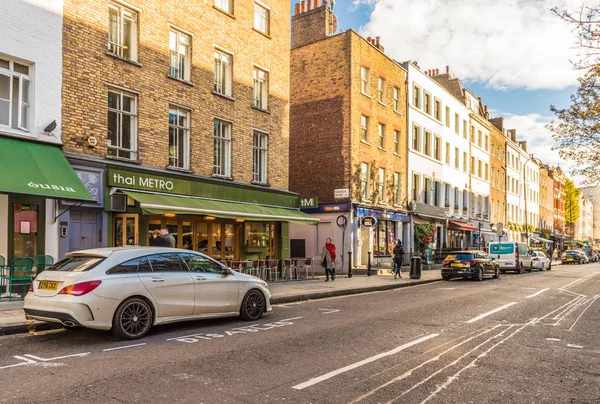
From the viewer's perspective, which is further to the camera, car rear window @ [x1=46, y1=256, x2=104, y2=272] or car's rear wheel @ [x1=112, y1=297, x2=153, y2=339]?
car rear window @ [x1=46, y1=256, x2=104, y2=272]

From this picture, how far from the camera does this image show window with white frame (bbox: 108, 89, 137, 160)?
15.4 meters

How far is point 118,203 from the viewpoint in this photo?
14.8 metres

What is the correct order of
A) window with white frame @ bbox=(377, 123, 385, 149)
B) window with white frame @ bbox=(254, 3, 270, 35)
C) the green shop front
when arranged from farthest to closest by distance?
window with white frame @ bbox=(377, 123, 385, 149) → window with white frame @ bbox=(254, 3, 270, 35) → the green shop front

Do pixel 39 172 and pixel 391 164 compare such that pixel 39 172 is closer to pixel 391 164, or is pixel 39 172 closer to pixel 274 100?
pixel 274 100

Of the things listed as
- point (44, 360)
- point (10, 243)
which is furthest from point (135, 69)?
point (44, 360)

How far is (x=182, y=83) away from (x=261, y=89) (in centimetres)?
492

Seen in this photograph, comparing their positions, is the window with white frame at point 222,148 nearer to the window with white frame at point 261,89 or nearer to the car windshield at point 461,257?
the window with white frame at point 261,89

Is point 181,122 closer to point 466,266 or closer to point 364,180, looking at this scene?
point 364,180

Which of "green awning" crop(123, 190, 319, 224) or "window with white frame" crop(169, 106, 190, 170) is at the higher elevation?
"window with white frame" crop(169, 106, 190, 170)

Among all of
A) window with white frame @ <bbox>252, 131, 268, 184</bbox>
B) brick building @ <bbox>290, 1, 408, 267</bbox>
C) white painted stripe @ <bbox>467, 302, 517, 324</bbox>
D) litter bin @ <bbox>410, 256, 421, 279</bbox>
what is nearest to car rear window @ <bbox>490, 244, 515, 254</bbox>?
brick building @ <bbox>290, 1, 408, 267</bbox>

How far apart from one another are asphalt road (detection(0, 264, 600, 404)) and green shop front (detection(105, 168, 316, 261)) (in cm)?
596

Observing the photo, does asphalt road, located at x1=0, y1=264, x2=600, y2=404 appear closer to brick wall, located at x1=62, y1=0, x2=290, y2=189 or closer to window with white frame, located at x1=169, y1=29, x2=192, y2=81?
brick wall, located at x1=62, y1=0, x2=290, y2=189

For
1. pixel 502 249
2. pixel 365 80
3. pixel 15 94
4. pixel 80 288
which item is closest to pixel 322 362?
pixel 80 288

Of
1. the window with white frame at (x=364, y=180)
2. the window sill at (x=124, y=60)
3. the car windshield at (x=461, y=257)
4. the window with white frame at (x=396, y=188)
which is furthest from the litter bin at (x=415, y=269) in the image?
the window sill at (x=124, y=60)
